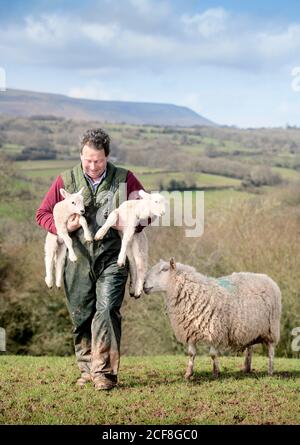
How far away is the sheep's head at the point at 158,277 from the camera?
343 inches

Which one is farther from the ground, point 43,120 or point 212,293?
point 43,120

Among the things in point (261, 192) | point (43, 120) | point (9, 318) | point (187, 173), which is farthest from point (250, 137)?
point (9, 318)

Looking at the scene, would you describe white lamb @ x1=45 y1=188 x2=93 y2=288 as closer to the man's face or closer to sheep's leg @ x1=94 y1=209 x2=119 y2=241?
A: sheep's leg @ x1=94 y1=209 x2=119 y2=241

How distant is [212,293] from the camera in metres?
9.08

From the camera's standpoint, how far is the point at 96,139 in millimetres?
7961

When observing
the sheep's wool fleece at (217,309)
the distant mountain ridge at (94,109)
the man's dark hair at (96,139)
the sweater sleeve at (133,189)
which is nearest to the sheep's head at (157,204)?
the sweater sleeve at (133,189)

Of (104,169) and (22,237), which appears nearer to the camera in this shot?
(104,169)

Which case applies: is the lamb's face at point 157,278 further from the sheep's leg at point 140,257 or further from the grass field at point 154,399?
the grass field at point 154,399

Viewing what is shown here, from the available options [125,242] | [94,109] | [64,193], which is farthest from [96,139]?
[94,109]

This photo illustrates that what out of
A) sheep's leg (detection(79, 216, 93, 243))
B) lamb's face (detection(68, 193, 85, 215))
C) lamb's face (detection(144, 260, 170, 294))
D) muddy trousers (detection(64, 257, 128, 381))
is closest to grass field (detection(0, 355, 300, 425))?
muddy trousers (detection(64, 257, 128, 381))

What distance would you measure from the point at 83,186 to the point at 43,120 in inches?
2413

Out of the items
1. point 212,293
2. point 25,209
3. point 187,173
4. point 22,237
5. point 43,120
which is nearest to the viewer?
point 212,293

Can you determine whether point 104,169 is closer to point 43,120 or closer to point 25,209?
point 25,209

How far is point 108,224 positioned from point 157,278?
4.00 feet
